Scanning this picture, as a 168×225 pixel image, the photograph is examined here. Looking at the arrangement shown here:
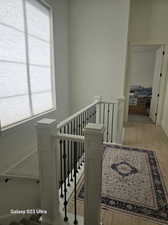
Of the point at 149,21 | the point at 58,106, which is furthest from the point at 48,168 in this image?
the point at 149,21

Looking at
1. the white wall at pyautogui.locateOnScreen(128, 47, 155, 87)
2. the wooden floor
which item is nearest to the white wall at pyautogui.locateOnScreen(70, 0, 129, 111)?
the wooden floor

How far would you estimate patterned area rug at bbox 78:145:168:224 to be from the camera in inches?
67.2

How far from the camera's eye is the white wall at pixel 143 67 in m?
6.77

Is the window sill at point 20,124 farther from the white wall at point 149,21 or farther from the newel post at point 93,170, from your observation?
the white wall at point 149,21

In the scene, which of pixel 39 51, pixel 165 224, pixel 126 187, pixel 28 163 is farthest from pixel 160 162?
pixel 39 51

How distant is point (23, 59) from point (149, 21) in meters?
3.80

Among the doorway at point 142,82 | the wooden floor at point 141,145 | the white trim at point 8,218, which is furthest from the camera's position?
the doorway at point 142,82

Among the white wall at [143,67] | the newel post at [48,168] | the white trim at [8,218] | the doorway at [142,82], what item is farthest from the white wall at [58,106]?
the white wall at [143,67]

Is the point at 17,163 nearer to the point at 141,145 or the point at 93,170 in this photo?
the point at 93,170

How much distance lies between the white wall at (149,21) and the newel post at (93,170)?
14.1 feet

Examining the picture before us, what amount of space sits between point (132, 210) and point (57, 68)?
3025 mm

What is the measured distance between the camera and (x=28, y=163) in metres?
2.56

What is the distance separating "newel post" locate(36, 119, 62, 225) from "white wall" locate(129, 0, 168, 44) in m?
4.28

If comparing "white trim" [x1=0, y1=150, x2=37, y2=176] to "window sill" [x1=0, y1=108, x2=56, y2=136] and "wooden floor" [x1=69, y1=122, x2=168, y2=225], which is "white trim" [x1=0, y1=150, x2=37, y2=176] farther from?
"wooden floor" [x1=69, y1=122, x2=168, y2=225]
